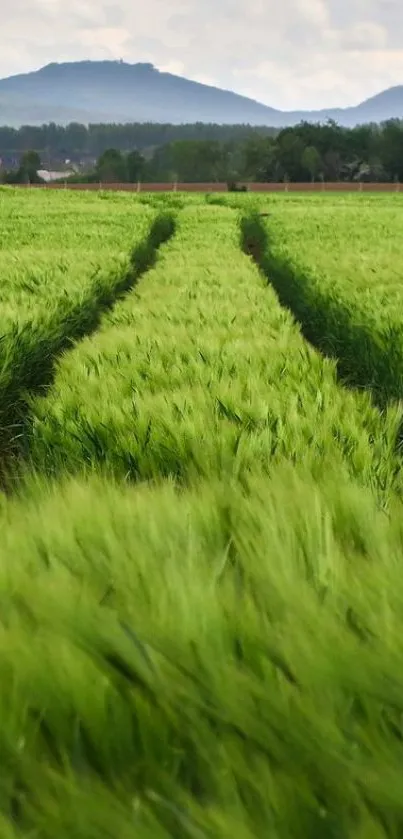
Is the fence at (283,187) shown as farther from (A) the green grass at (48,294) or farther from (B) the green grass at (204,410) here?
(B) the green grass at (204,410)

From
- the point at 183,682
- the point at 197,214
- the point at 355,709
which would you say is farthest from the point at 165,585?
the point at 197,214

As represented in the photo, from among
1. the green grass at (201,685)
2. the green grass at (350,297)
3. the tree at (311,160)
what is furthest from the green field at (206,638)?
the tree at (311,160)

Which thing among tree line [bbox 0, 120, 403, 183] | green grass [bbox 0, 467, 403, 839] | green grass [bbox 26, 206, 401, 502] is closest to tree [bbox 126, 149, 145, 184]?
tree line [bbox 0, 120, 403, 183]

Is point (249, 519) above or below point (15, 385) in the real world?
above

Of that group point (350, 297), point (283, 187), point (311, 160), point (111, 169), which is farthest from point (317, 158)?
point (350, 297)

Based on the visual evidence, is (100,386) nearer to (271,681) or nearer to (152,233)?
(271,681)

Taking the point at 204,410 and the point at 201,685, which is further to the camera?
the point at 204,410

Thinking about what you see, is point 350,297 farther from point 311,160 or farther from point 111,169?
point 111,169

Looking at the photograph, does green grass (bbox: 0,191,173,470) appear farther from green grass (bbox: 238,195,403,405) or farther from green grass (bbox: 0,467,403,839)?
green grass (bbox: 0,467,403,839)

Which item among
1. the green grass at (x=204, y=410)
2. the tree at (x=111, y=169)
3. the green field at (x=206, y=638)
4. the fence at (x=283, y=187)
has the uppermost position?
the tree at (x=111, y=169)

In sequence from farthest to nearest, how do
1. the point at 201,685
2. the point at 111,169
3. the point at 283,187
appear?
the point at 111,169 → the point at 283,187 → the point at 201,685

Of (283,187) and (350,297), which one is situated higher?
(283,187)
